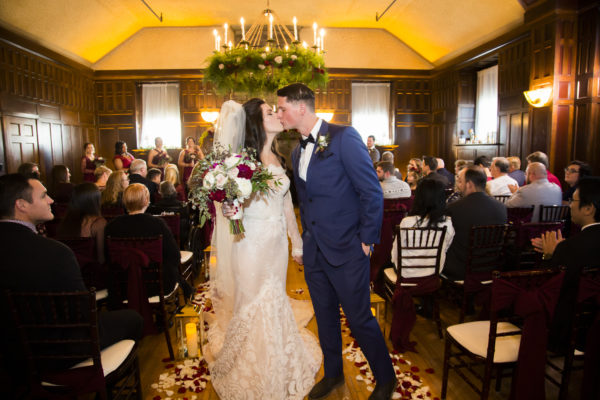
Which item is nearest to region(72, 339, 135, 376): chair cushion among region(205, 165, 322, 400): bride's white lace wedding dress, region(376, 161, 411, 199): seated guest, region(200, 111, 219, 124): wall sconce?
region(205, 165, 322, 400): bride's white lace wedding dress

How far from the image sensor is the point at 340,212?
233 centimetres

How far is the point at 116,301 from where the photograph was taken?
10.4 ft

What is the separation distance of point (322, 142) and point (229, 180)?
581 millimetres

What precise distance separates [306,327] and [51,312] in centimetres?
216

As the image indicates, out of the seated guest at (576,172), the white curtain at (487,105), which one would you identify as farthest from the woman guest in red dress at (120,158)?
the white curtain at (487,105)

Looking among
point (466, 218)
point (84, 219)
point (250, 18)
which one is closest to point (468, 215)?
point (466, 218)

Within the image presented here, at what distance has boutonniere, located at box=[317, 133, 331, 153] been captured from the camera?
230cm

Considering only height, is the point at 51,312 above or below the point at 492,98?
below

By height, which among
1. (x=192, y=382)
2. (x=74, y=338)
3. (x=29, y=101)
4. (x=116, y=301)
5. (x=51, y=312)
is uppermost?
(x=29, y=101)

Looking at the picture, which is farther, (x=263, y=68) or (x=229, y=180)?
(x=263, y=68)

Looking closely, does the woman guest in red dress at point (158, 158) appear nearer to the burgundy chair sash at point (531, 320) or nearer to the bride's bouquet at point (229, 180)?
the bride's bouquet at point (229, 180)

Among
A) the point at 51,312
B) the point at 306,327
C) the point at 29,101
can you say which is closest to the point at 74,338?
the point at 51,312

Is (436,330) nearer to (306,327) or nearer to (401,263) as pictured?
(401,263)

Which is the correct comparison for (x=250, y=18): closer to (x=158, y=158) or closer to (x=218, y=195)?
(x=158, y=158)
